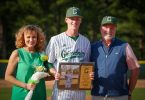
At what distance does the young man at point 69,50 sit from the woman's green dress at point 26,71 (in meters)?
0.35

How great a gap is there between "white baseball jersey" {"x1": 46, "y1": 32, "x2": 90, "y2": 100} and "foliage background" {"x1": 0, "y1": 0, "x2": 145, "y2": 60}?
2981cm

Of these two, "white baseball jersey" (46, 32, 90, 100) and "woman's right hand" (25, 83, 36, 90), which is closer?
"woman's right hand" (25, 83, 36, 90)

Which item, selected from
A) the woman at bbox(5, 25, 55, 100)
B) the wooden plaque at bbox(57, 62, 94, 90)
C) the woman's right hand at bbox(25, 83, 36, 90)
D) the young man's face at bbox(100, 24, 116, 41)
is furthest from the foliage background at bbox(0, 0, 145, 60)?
the woman's right hand at bbox(25, 83, 36, 90)

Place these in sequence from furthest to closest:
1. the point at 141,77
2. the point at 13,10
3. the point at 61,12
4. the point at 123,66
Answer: the point at 61,12 → the point at 13,10 → the point at 141,77 → the point at 123,66

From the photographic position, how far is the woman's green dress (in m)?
4.83

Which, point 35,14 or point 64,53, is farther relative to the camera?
point 35,14

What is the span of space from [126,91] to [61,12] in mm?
33103

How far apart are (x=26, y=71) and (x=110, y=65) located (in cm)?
111

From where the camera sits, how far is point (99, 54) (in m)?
5.26

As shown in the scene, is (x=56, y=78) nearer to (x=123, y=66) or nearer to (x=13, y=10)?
(x=123, y=66)

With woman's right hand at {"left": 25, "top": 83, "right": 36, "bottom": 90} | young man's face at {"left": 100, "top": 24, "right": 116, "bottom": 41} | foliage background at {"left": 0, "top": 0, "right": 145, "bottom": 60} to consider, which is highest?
foliage background at {"left": 0, "top": 0, "right": 145, "bottom": 60}

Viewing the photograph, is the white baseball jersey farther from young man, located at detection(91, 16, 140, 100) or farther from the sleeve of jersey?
young man, located at detection(91, 16, 140, 100)

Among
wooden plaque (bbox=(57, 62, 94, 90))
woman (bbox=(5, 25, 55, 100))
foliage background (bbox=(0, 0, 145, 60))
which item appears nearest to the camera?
woman (bbox=(5, 25, 55, 100))

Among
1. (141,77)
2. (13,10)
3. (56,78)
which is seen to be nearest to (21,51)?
(56,78)
